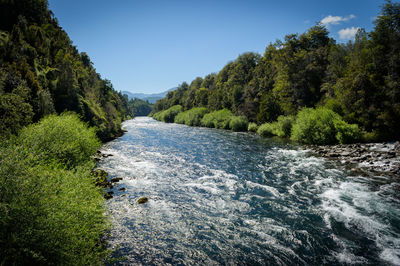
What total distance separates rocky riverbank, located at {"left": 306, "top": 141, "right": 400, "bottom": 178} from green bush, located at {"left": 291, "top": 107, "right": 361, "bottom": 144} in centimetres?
225

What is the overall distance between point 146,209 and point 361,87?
3378 centimetres

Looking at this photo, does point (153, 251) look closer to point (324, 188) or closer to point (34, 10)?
point (324, 188)

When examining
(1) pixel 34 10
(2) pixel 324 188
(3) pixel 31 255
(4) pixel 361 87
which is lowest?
(2) pixel 324 188

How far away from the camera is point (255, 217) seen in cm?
1061

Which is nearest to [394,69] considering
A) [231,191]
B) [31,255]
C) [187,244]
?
[231,191]

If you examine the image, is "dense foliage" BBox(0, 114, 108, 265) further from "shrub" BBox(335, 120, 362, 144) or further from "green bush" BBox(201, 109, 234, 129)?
"green bush" BBox(201, 109, 234, 129)

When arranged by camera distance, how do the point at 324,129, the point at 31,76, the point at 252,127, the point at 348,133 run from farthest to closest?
the point at 252,127 → the point at 324,129 → the point at 348,133 → the point at 31,76

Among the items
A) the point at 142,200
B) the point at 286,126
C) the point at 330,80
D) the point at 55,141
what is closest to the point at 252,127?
the point at 286,126

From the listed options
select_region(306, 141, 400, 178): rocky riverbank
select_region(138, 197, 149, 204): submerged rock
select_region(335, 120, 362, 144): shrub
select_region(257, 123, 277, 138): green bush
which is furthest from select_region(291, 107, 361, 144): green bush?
select_region(138, 197, 149, 204): submerged rock

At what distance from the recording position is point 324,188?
1430cm

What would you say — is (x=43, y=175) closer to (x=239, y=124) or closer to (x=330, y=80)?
(x=330, y=80)

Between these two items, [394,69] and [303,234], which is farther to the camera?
[394,69]

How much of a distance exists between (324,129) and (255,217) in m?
24.3

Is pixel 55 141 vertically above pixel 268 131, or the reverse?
pixel 55 141
